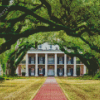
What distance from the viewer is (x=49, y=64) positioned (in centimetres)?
5600

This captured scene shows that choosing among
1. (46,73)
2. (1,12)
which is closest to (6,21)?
(1,12)

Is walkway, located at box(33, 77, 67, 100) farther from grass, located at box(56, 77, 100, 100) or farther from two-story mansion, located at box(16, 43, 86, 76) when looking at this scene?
two-story mansion, located at box(16, 43, 86, 76)

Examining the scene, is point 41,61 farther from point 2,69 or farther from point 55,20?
point 55,20

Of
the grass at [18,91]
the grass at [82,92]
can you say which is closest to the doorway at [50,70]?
the grass at [18,91]

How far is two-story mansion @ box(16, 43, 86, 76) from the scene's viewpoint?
55.5 meters

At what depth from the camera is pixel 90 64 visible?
34562mm

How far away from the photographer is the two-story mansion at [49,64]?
55.5 meters

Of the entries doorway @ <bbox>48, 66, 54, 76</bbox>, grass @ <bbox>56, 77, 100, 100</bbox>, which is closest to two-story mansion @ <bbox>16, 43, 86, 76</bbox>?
doorway @ <bbox>48, 66, 54, 76</bbox>

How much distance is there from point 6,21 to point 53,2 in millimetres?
4084

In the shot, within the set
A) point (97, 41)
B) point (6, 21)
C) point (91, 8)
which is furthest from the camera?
point (97, 41)

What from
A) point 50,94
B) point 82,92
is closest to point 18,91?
point 50,94

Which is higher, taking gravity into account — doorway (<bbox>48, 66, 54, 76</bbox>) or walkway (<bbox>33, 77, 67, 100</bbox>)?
walkway (<bbox>33, 77, 67, 100</bbox>)

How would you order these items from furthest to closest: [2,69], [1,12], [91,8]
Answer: [2,69]
[91,8]
[1,12]

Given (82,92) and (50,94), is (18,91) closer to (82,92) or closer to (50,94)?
(50,94)
